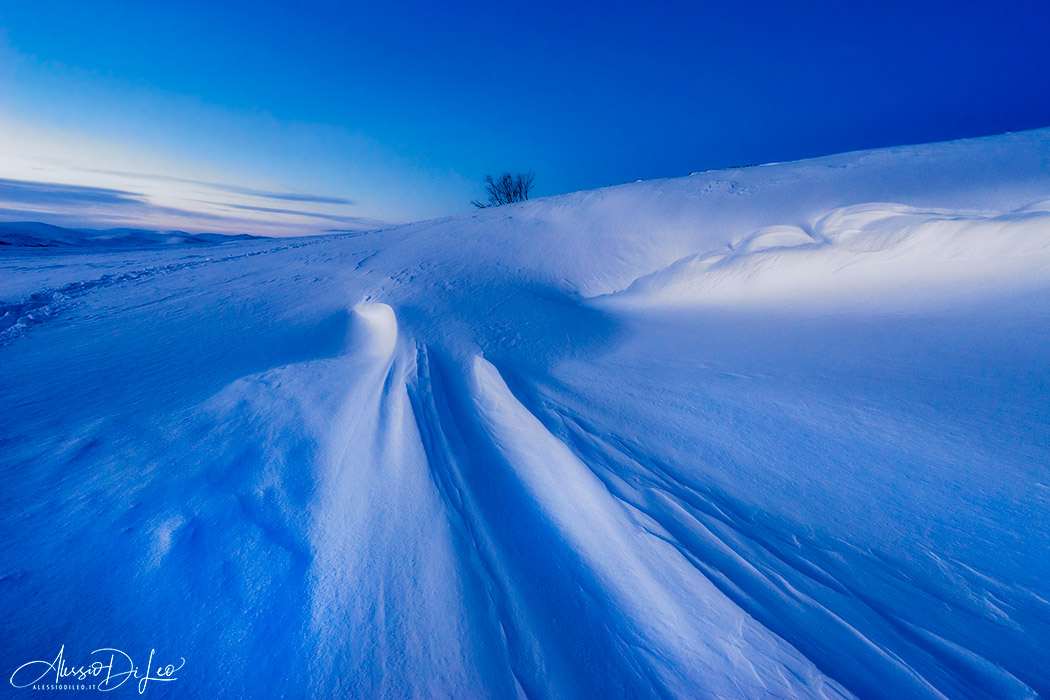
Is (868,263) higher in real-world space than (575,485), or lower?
higher

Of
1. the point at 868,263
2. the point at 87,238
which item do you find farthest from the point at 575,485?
the point at 87,238

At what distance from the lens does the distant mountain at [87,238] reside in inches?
449

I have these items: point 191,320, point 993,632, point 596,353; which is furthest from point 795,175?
point 191,320

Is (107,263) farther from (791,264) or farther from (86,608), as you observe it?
(791,264)

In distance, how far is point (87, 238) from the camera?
42.9 feet

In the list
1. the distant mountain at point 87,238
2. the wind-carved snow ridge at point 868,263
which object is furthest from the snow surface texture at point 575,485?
the distant mountain at point 87,238

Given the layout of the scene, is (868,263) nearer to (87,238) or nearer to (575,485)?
(575,485)

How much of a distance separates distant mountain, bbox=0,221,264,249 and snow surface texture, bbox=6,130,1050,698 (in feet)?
35.5

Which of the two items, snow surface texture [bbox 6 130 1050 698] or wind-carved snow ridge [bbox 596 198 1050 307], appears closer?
snow surface texture [bbox 6 130 1050 698]

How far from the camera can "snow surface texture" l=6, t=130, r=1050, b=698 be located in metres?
1.25

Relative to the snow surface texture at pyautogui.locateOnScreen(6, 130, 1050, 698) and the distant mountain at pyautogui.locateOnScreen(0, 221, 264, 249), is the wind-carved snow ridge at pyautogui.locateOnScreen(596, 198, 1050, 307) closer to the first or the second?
the snow surface texture at pyautogui.locateOnScreen(6, 130, 1050, 698)

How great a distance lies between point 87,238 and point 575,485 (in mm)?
17928

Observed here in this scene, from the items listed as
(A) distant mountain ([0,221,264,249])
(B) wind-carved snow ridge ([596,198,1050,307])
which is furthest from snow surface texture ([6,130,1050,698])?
(A) distant mountain ([0,221,264,249])

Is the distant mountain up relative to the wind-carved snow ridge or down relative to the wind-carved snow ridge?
down
